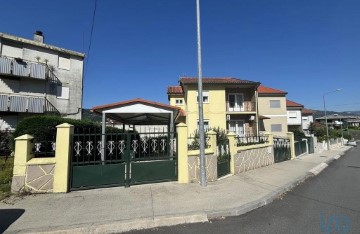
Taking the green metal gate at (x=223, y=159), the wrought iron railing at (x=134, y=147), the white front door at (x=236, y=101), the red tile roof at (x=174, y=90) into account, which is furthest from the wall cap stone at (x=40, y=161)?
the red tile roof at (x=174, y=90)

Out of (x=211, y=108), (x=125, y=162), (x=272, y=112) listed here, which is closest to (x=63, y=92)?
(x=211, y=108)

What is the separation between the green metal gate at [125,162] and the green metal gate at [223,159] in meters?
2.11

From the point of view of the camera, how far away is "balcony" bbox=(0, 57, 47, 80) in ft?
68.4

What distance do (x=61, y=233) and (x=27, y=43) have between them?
81.1ft

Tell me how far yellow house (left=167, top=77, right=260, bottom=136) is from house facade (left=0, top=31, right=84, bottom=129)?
12.6m

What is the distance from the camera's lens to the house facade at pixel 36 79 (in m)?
21.2

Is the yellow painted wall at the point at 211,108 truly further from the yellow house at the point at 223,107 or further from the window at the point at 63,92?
the window at the point at 63,92

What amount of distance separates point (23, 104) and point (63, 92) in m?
4.59

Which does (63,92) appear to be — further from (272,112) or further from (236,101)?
(272,112)

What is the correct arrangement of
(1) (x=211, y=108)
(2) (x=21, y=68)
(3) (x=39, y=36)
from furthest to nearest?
(3) (x=39, y=36)
(1) (x=211, y=108)
(2) (x=21, y=68)

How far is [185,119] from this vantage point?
89.7 ft

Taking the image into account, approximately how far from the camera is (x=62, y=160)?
22.1ft

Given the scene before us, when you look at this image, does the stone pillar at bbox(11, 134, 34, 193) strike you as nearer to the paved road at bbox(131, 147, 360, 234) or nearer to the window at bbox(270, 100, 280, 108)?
the paved road at bbox(131, 147, 360, 234)

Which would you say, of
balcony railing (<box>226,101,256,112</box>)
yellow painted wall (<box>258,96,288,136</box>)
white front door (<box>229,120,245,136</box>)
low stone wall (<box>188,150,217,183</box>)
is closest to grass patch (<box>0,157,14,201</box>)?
low stone wall (<box>188,150,217,183</box>)
